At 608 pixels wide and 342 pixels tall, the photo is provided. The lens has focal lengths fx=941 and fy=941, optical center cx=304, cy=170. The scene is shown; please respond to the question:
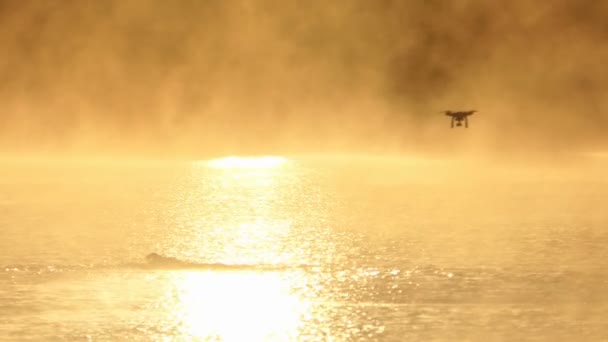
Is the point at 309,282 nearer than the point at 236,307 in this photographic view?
No

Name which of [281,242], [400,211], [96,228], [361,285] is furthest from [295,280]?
[400,211]

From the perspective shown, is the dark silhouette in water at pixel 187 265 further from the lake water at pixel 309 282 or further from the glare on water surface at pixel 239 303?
the glare on water surface at pixel 239 303

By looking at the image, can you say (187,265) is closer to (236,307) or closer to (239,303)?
(239,303)

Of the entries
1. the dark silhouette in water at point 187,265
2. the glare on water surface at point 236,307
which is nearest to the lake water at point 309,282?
the glare on water surface at point 236,307

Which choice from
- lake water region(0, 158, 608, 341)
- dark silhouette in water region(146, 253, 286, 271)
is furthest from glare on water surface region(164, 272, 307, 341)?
dark silhouette in water region(146, 253, 286, 271)

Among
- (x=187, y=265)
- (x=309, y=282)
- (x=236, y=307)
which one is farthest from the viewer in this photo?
(x=187, y=265)

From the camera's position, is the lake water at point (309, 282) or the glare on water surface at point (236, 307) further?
the glare on water surface at point (236, 307)

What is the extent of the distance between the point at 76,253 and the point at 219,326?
4834cm

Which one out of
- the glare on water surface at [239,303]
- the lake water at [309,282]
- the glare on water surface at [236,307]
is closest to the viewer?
the lake water at [309,282]

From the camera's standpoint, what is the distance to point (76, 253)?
113625 millimetres

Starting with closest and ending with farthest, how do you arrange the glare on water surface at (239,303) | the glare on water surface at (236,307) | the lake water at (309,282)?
1. the lake water at (309,282)
2. the glare on water surface at (236,307)
3. the glare on water surface at (239,303)

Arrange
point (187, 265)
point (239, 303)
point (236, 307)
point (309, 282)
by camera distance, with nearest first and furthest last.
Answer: point (236, 307) → point (239, 303) → point (309, 282) → point (187, 265)

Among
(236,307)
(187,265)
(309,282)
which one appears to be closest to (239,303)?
(236,307)

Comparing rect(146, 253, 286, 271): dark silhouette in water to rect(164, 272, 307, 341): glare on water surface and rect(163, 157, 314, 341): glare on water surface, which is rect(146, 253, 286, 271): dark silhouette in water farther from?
rect(164, 272, 307, 341): glare on water surface
